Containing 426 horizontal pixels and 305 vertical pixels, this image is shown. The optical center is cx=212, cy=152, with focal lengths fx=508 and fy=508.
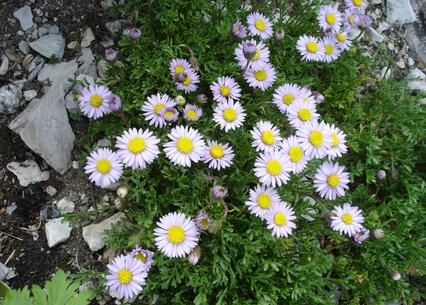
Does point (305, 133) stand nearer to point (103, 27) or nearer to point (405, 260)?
point (405, 260)

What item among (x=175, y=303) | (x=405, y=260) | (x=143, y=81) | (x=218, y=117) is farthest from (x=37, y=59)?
(x=405, y=260)

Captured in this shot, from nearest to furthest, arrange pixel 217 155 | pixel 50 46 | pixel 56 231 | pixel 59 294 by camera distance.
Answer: pixel 59 294, pixel 217 155, pixel 56 231, pixel 50 46

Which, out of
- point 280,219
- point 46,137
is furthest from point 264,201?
point 46,137

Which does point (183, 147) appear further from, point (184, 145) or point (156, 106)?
point (156, 106)

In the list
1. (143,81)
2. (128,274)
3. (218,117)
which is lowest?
(128,274)

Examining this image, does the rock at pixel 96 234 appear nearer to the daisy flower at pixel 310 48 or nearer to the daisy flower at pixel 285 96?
the daisy flower at pixel 285 96

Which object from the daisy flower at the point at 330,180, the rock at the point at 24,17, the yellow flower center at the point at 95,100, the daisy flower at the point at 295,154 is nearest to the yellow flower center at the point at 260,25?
the daisy flower at the point at 295,154
